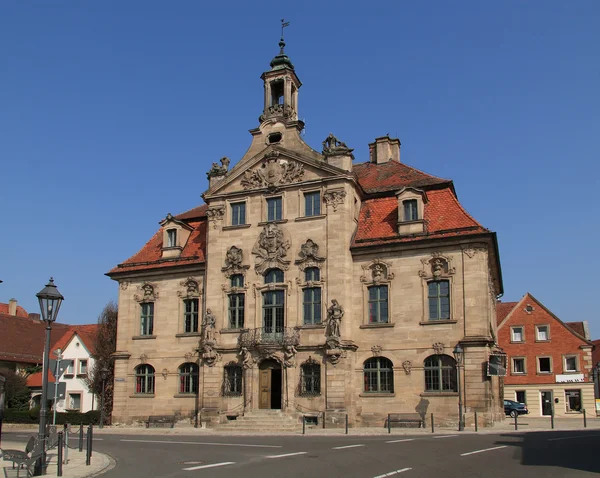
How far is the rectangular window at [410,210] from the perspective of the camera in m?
38.0

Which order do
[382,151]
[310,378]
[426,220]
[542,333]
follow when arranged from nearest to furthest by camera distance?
[310,378] < [426,220] < [382,151] < [542,333]

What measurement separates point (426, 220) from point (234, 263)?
11285mm

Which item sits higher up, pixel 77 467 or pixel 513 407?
pixel 77 467

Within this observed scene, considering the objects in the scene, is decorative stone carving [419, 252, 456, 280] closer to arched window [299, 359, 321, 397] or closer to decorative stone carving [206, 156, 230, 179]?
arched window [299, 359, 321, 397]

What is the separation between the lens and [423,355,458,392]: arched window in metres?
35.2

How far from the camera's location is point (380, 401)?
36.4 m

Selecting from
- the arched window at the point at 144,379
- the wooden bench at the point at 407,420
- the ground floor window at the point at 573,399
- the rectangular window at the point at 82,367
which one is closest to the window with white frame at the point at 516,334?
the ground floor window at the point at 573,399

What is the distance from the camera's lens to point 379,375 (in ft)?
121

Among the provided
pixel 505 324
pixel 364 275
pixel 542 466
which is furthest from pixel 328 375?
pixel 505 324

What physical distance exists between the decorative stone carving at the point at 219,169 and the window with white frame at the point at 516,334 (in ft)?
104

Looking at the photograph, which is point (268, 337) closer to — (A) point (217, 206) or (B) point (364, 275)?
(B) point (364, 275)

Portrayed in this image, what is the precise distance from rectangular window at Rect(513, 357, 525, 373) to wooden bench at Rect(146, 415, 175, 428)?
32277 mm

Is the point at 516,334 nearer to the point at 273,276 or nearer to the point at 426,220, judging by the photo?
the point at 426,220

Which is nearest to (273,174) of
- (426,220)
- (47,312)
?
(426,220)
